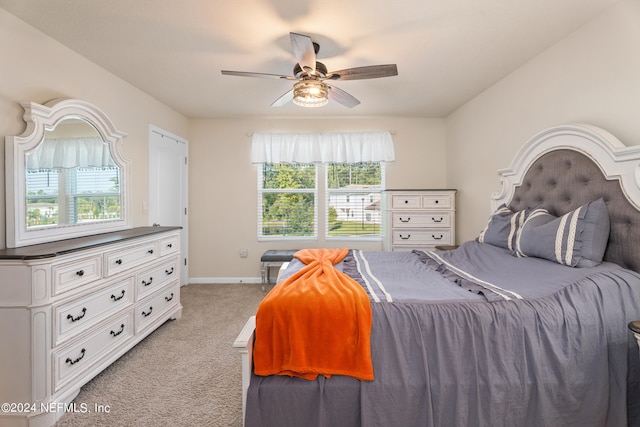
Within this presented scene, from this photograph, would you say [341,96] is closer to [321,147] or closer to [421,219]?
[321,147]

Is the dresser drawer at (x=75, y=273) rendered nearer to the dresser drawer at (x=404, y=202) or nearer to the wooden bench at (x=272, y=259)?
the wooden bench at (x=272, y=259)

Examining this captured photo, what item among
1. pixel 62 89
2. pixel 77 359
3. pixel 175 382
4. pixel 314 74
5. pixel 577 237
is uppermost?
pixel 314 74

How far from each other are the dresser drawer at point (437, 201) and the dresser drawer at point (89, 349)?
10.5ft

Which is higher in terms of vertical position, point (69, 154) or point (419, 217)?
point (69, 154)

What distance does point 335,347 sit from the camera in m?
1.25

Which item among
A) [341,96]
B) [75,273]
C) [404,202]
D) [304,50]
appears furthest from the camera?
[404,202]

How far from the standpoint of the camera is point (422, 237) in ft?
11.4

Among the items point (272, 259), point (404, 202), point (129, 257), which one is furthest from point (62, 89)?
point (404, 202)

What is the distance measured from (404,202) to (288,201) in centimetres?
163

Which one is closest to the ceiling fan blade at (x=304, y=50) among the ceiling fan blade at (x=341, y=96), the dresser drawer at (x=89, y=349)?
the ceiling fan blade at (x=341, y=96)

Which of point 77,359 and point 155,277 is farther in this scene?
point 155,277

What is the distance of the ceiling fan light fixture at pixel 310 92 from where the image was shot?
2.10 meters

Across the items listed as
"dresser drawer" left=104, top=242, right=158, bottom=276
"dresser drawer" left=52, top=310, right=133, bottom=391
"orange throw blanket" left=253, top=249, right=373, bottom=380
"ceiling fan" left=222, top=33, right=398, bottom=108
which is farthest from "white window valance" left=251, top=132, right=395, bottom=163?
"orange throw blanket" left=253, top=249, right=373, bottom=380

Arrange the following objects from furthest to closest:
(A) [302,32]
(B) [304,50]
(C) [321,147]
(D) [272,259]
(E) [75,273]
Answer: (C) [321,147] → (D) [272,259] → (A) [302,32] → (B) [304,50] → (E) [75,273]
